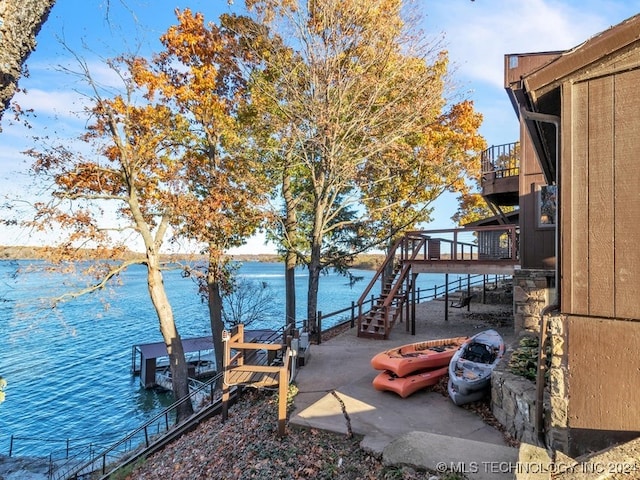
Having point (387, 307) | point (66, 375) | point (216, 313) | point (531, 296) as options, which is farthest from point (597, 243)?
point (66, 375)

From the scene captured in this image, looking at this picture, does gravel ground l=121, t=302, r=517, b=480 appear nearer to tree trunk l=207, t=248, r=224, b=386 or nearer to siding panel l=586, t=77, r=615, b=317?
siding panel l=586, t=77, r=615, b=317

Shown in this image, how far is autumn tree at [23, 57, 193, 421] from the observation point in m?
10.8

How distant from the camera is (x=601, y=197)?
12.8 ft

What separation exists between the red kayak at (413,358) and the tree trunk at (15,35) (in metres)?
6.59

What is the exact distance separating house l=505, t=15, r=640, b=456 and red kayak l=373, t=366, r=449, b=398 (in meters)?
2.70

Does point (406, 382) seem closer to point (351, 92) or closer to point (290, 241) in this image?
point (290, 241)

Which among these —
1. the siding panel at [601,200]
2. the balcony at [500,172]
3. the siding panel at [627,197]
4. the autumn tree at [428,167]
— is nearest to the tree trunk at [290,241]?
the autumn tree at [428,167]

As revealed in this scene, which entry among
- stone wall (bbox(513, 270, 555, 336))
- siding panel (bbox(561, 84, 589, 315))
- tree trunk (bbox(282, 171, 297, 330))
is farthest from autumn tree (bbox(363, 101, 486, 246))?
siding panel (bbox(561, 84, 589, 315))

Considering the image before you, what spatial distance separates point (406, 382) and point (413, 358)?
706mm

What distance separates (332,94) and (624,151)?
391 inches

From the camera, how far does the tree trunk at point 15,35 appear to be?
2381mm

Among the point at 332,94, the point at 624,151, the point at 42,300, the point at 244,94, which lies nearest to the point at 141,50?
the point at 244,94

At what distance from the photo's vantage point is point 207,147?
555 inches

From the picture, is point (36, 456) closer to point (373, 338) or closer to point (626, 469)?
point (373, 338)
